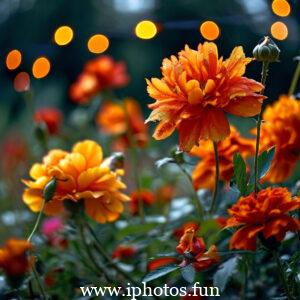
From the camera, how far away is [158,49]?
360 cm

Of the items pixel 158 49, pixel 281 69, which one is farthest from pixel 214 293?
pixel 158 49

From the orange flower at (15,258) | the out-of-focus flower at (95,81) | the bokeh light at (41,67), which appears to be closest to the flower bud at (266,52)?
the orange flower at (15,258)

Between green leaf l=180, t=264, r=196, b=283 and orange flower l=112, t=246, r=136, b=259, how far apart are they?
373 millimetres

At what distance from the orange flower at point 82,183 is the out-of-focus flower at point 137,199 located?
25 cm

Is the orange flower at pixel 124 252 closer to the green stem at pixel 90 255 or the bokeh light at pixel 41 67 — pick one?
the green stem at pixel 90 255

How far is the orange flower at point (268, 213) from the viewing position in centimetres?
73

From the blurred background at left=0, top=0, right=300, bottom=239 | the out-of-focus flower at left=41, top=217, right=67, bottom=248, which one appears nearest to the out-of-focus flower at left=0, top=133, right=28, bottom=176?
the blurred background at left=0, top=0, right=300, bottom=239

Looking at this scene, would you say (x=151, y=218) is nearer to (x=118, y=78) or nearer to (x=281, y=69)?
(x=118, y=78)

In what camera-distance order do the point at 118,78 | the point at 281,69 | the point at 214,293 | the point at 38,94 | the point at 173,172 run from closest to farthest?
the point at 214,293, the point at 173,172, the point at 118,78, the point at 281,69, the point at 38,94

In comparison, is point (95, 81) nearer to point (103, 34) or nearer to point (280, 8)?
point (280, 8)

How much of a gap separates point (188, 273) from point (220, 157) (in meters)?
0.30

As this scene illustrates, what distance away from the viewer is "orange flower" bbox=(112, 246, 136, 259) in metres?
1.14

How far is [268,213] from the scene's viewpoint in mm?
735

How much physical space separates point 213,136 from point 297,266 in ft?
0.59
